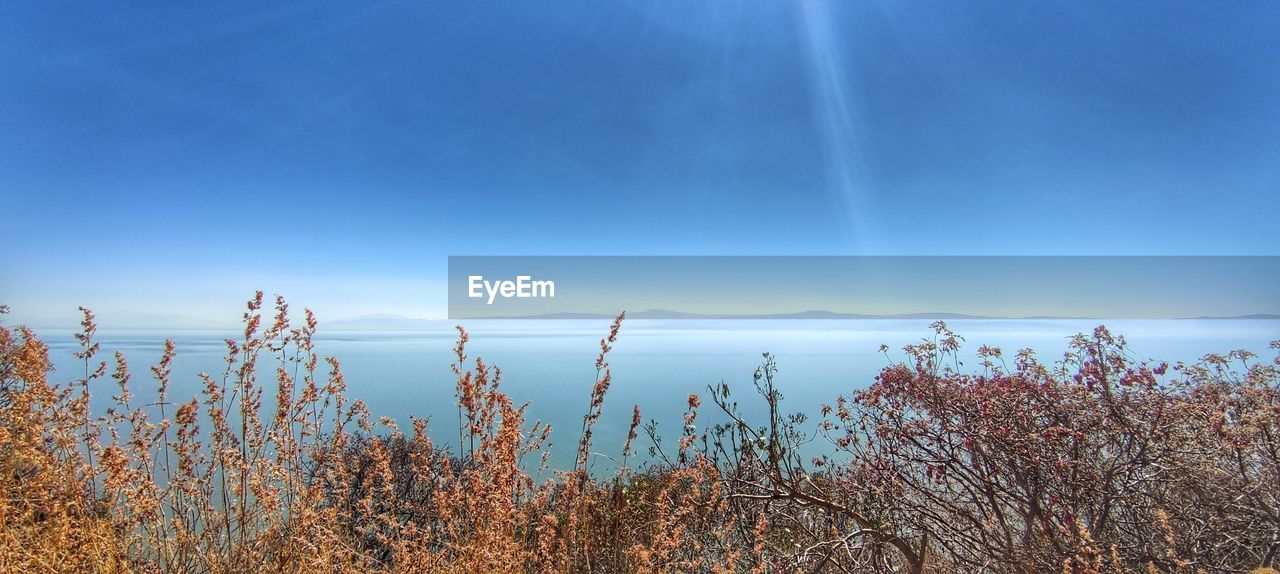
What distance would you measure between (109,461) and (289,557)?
94 cm

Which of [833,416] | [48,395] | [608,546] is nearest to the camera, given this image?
[48,395]

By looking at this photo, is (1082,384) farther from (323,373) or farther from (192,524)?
(192,524)

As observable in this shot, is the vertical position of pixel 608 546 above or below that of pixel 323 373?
below

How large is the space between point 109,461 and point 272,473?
1.83 ft

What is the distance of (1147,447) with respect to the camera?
212 centimetres

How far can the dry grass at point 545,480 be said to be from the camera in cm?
181

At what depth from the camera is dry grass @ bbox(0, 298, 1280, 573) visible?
1.81 meters

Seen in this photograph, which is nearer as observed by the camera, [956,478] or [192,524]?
[192,524]

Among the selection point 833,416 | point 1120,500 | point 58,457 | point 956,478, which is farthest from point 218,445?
point 1120,500

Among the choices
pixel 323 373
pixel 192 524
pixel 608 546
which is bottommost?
pixel 608 546

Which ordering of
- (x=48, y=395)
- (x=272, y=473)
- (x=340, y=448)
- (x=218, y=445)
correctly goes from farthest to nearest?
(x=340, y=448) < (x=218, y=445) < (x=272, y=473) < (x=48, y=395)

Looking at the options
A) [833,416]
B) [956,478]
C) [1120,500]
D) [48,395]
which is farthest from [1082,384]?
[48,395]

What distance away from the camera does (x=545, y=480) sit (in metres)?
2.29

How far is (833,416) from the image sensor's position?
11.0 feet
